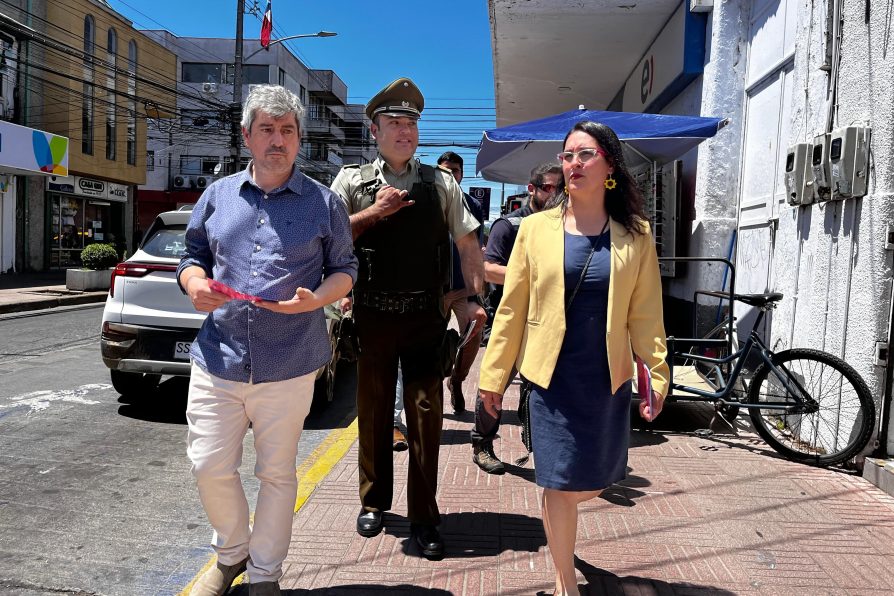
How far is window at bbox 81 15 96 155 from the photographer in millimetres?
25266

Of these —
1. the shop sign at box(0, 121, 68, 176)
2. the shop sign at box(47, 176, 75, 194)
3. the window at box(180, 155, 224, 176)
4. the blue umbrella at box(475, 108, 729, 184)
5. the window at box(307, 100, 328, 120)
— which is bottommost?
the blue umbrella at box(475, 108, 729, 184)

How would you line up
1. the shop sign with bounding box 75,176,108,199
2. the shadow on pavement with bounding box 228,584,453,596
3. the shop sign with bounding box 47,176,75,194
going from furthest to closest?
the shop sign with bounding box 75,176,108,199, the shop sign with bounding box 47,176,75,194, the shadow on pavement with bounding box 228,584,453,596

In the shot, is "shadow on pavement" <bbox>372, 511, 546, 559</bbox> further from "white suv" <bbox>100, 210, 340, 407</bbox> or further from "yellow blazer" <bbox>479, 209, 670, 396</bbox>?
"white suv" <bbox>100, 210, 340, 407</bbox>

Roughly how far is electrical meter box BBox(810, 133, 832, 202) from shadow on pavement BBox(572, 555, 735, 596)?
3122 mm

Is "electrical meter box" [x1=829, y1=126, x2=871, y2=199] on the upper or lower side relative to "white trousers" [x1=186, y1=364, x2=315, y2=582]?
upper

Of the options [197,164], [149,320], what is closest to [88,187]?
[197,164]

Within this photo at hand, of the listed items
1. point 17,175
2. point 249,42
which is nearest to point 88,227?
point 17,175

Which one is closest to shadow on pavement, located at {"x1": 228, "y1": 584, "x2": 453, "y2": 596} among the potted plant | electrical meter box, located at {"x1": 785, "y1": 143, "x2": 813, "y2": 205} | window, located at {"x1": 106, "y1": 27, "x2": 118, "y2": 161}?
electrical meter box, located at {"x1": 785, "y1": 143, "x2": 813, "y2": 205}

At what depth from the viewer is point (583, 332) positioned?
109 inches

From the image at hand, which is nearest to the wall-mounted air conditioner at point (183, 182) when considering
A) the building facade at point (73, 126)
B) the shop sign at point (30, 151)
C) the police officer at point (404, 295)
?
the building facade at point (73, 126)

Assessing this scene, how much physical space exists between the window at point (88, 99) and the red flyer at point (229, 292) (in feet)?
84.7

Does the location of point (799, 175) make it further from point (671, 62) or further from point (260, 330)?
point (671, 62)

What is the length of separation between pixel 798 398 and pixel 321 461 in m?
3.31

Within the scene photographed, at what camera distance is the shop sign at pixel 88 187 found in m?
24.9
